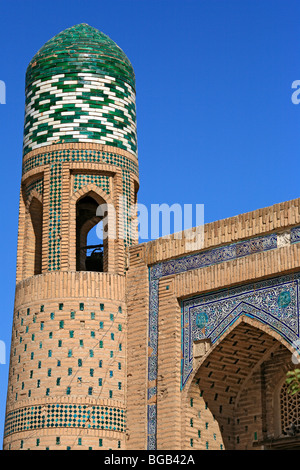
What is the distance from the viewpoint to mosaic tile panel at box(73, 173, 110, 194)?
49.8ft

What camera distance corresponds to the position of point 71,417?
13742mm

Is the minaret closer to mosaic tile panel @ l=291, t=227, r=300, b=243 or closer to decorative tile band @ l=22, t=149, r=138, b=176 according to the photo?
decorative tile band @ l=22, t=149, r=138, b=176

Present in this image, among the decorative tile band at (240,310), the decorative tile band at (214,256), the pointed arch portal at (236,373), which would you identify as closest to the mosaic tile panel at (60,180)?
the decorative tile band at (214,256)

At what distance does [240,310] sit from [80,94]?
4036 millimetres

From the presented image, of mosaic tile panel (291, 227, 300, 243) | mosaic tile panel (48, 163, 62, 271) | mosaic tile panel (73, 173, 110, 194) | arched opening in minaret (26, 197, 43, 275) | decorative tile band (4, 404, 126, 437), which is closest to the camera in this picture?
mosaic tile panel (291, 227, 300, 243)

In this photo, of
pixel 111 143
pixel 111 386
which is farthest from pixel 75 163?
pixel 111 386

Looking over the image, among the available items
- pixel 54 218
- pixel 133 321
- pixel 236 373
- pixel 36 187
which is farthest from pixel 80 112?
pixel 236 373

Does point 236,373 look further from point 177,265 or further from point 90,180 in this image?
point 90,180

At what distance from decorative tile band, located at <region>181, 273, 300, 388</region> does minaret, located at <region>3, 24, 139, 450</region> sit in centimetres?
101

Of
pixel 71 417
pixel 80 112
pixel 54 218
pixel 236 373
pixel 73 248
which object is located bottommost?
pixel 71 417

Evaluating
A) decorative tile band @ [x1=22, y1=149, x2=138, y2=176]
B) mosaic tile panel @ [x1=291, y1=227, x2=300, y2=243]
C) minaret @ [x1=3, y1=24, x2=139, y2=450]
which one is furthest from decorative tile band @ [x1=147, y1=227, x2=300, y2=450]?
decorative tile band @ [x1=22, y1=149, x2=138, y2=176]

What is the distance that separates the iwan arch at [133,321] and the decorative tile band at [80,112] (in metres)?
0.02

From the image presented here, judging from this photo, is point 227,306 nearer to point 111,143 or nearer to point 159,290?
point 159,290

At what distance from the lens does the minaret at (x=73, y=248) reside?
1392 centimetres
